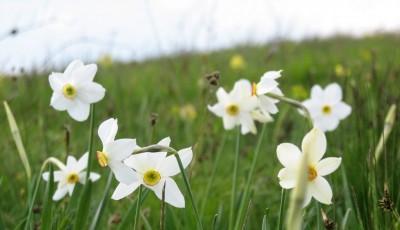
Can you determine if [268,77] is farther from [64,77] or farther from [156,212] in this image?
[156,212]

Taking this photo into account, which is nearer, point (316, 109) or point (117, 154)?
point (117, 154)

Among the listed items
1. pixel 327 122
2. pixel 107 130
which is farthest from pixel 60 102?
pixel 327 122

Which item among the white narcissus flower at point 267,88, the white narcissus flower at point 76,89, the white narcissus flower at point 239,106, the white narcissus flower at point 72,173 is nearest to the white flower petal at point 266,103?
the white narcissus flower at point 267,88

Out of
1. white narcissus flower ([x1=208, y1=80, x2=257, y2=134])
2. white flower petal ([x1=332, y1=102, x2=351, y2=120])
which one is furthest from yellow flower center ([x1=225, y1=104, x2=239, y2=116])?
white flower petal ([x1=332, y1=102, x2=351, y2=120])

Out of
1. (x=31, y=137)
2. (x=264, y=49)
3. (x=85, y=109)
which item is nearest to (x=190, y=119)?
(x=31, y=137)

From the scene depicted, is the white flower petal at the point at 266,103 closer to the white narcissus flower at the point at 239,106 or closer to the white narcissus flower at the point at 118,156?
the white narcissus flower at the point at 239,106

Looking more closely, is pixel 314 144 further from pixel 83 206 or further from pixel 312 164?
pixel 83 206
